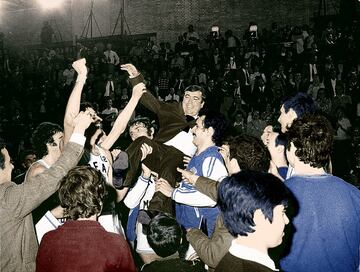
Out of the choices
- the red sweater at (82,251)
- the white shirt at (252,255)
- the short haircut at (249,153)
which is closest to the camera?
the white shirt at (252,255)

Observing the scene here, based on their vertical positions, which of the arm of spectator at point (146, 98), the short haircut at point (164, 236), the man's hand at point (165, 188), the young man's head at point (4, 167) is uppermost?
the arm of spectator at point (146, 98)

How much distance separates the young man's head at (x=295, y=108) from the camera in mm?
3352

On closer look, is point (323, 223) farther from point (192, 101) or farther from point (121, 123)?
point (192, 101)

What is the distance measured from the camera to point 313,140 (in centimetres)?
248

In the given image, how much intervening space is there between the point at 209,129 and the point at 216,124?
0.09m

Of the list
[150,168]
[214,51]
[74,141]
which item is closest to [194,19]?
[214,51]

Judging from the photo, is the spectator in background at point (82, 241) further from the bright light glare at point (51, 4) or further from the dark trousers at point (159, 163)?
the bright light glare at point (51, 4)

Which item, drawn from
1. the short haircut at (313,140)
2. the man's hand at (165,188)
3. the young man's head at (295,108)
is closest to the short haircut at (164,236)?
the short haircut at (313,140)

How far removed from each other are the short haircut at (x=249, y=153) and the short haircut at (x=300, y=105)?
60 centimetres

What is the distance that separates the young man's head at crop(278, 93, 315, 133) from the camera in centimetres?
335

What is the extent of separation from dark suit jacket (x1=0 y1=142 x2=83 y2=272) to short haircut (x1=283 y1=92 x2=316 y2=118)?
1.77 metres

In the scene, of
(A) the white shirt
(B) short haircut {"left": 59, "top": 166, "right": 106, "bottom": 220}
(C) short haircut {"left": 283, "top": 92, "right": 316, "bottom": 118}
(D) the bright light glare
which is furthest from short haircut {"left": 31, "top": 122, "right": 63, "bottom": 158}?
(D) the bright light glare

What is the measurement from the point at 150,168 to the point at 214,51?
11.3 m

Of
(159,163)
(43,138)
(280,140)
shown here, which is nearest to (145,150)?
(159,163)
